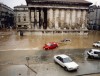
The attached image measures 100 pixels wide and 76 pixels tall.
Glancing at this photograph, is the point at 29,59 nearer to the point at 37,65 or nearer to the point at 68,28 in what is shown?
the point at 37,65

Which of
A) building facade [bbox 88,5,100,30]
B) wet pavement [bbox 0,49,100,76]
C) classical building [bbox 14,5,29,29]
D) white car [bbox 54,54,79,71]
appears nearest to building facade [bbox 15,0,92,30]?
building facade [bbox 88,5,100,30]

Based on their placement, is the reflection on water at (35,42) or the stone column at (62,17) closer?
the reflection on water at (35,42)

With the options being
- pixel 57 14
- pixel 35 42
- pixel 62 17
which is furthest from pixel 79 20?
pixel 35 42

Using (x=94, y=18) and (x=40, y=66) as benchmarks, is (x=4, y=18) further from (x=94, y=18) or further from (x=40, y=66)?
(x=40, y=66)

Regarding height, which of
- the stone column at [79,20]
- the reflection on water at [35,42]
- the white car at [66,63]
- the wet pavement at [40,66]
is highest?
the stone column at [79,20]

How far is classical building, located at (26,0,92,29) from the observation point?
52969 millimetres

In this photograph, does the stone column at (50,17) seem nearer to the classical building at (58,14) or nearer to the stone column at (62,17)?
the classical building at (58,14)

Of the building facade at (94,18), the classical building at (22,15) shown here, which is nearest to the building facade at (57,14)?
the building facade at (94,18)

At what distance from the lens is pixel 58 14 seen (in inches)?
2137

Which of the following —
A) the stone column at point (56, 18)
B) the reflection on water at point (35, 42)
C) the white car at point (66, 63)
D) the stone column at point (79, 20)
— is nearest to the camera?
the white car at point (66, 63)

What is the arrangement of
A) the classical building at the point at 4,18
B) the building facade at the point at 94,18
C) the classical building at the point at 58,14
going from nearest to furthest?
the classical building at the point at 58,14
the building facade at the point at 94,18
the classical building at the point at 4,18

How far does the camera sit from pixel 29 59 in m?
23.7

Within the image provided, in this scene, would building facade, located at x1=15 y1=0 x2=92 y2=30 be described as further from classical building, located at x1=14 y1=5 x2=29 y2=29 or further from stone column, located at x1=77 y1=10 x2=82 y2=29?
classical building, located at x1=14 y1=5 x2=29 y2=29

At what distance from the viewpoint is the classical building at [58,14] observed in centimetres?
5297
